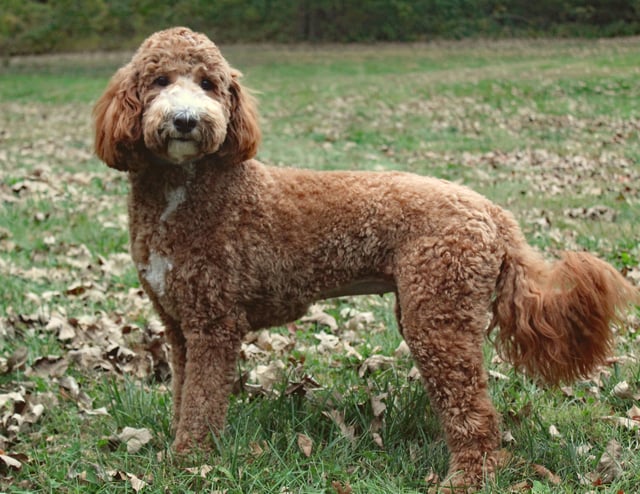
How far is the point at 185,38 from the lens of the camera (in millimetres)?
3355

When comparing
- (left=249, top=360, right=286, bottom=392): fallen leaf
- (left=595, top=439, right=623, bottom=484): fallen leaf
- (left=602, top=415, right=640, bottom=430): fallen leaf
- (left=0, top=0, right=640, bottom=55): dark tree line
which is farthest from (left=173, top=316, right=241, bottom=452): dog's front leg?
(left=0, top=0, right=640, bottom=55): dark tree line

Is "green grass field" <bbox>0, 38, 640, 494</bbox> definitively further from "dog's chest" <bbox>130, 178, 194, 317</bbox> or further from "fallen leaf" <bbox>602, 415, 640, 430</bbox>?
"dog's chest" <bbox>130, 178, 194, 317</bbox>

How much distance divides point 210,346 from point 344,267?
0.68 metres

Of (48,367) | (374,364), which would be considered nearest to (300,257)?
(374,364)

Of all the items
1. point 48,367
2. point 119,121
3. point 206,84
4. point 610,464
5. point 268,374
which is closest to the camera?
point 610,464

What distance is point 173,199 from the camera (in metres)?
3.45

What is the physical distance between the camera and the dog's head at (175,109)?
317 cm

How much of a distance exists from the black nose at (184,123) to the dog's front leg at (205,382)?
0.83 metres

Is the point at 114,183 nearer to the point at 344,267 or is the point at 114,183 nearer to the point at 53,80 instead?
the point at 344,267

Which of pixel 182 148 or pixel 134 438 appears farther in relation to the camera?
pixel 134 438

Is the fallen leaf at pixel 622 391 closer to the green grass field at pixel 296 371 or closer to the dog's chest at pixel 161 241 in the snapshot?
the green grass field at pixel 296 371

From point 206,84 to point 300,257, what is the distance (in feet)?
2.83

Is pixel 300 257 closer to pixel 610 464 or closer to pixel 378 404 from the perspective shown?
pixel 378 404

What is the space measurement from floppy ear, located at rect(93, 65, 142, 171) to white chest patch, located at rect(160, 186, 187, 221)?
231 mm
